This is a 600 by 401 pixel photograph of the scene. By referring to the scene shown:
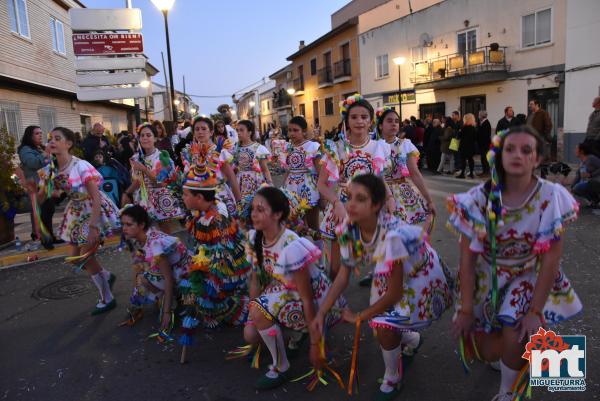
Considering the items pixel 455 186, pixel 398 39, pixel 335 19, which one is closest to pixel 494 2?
pixel 398 39

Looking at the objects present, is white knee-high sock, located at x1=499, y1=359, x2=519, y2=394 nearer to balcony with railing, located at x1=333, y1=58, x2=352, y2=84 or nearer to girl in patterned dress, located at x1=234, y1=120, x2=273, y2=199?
girl in patterned dress, located at x1=234, y1=120, x2=273, y2=199

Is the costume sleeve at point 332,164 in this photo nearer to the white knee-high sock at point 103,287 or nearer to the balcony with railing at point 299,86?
the white knee-high sock at point 103,287

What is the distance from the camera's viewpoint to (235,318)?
4.19 metres

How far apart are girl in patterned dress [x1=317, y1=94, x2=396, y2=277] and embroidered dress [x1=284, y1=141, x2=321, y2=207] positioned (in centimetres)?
141

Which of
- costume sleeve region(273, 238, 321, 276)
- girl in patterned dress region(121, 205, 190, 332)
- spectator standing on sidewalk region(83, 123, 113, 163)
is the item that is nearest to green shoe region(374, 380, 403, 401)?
costume sleeve region(273, 238, 321, 276)

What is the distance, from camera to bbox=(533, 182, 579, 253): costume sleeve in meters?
2.40

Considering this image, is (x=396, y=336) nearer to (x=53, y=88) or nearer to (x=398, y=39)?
(x=53, y=88)

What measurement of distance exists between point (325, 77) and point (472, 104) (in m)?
16.0

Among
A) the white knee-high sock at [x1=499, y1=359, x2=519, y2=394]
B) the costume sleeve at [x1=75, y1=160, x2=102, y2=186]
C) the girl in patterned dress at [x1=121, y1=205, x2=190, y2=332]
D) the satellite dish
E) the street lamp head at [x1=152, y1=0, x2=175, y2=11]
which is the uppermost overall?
the satellite dish

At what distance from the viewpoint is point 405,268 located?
2.79 meters

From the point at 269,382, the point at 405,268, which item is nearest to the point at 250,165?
the point at 269,382

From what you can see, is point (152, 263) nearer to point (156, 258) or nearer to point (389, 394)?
point (156, 258)

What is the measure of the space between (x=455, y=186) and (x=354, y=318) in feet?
30.6

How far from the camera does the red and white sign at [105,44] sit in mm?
11172
